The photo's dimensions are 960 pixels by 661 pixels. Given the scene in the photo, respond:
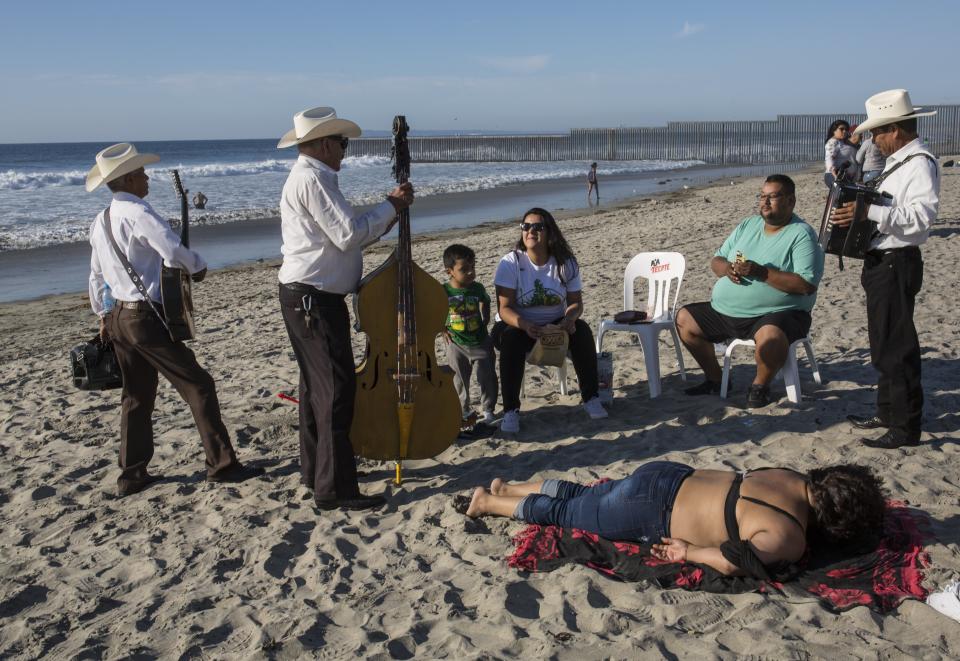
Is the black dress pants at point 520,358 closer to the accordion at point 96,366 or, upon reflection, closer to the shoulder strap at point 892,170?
the shoulder strap at point 892,170

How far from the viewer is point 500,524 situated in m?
4.11

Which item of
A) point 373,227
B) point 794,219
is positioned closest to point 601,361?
point 794,219

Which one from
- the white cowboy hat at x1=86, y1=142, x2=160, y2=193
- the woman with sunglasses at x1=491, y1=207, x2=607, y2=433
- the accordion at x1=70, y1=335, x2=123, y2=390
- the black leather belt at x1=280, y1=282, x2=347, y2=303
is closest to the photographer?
the black leather belt at x1=280, y1=282, x2=347, y2=303

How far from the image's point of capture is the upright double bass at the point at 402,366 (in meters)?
4.34

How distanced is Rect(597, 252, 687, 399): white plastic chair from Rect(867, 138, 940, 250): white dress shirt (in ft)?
5.48

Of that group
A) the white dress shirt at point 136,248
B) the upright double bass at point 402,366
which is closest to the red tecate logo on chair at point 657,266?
the upright double bass at point 402,366

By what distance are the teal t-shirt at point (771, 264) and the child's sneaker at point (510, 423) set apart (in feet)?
5.19

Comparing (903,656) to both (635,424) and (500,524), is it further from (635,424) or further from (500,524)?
(635,424)

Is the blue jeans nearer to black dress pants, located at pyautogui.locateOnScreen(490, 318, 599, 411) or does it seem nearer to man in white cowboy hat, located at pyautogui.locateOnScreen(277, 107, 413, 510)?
man in white cowboy hat, located at pyautogui.locateOnScreen(277, 107, 413, 510)

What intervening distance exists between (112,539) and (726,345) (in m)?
3.99

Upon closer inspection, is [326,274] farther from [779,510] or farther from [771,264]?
[771,264]

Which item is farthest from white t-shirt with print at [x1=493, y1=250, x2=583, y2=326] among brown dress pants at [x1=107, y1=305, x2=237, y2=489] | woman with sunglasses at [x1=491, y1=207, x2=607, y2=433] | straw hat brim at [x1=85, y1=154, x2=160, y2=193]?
straw hat brim at [x1=85, y1=154, x2=160, y2=193]

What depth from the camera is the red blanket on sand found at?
10.9 feet

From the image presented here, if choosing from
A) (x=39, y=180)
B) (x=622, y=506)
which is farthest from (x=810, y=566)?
(x=39, y=180)
